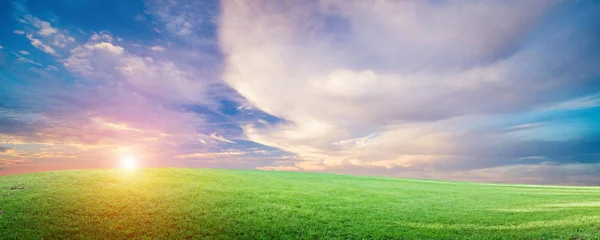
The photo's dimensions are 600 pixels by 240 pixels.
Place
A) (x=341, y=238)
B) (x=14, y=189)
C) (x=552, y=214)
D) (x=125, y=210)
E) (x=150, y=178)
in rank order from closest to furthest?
(x=341, y=238), (x=125, y=210), (x=552, y=214), (x=14, y=189), (x=150, y=178)

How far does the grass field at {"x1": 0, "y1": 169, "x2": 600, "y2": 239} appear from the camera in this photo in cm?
1898

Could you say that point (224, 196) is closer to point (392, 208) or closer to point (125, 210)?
point (125, 210)

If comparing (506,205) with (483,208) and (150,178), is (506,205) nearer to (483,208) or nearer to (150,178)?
(483,208)

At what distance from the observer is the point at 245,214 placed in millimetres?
22375

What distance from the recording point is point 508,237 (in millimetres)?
18656

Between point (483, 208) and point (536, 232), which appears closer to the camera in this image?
point (536, 232)

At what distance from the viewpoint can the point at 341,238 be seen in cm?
1841

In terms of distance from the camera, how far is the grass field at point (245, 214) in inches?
747

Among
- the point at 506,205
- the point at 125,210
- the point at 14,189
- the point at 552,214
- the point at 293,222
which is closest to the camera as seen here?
the point at 293,222

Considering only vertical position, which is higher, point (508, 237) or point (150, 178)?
point (150, 178)

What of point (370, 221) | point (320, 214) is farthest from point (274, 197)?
point (370, 221)

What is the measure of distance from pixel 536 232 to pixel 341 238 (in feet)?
37.1

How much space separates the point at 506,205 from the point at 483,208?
4.09m

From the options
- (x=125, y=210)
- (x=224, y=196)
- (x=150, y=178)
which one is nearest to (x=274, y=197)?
(x=224, y=196)
